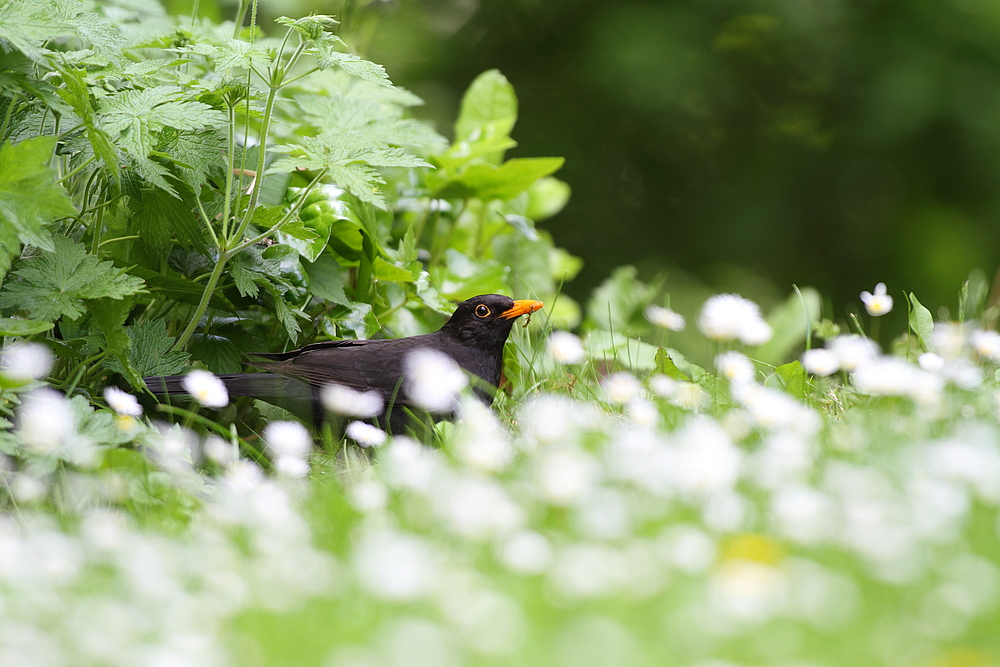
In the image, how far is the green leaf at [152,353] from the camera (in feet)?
9.06

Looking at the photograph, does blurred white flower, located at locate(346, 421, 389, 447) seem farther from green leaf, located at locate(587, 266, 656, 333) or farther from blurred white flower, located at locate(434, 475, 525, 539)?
green leaf, located at locate(587, 266, 656, 333)

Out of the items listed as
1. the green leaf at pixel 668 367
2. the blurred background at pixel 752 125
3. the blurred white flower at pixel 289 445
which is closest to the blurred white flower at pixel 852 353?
the green leaf at pixel 668 367

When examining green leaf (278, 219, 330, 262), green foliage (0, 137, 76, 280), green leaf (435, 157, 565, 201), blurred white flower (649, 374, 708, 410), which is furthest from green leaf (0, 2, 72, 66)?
green leaf (435, 157, 565, 201)

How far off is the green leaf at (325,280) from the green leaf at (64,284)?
0.75 metres

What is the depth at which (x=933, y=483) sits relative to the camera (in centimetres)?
144

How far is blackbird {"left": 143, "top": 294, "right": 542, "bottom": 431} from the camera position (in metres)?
2.97

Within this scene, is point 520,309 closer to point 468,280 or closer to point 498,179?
point 468,280

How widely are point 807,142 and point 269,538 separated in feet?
20.8

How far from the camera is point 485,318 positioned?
11.0 ft

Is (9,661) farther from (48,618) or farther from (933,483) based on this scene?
(933,483)

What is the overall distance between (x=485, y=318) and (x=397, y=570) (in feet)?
7.35

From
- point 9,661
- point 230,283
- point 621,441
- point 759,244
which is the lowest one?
point 9,661

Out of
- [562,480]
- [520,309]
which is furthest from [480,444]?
[520,309]

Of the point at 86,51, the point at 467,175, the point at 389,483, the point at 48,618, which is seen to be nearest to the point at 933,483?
the point at 389,483
